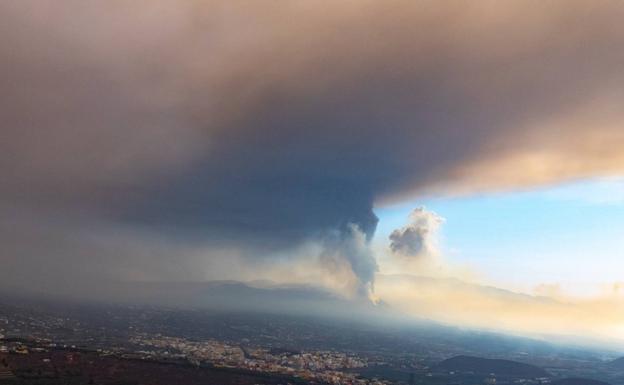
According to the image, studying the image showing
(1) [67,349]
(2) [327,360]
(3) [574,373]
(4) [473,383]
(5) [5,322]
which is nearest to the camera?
(1) [67,349]

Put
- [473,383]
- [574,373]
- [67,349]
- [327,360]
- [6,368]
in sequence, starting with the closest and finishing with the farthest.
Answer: [6,368] < [67,349] < [473,383] < [327,360] < [574,373]

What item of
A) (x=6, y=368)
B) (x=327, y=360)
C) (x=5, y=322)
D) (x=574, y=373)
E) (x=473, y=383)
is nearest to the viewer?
(x=6, y=368)

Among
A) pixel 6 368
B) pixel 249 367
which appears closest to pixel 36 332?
pixel 6 368

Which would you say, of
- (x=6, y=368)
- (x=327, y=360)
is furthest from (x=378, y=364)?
(x=6, y=368)

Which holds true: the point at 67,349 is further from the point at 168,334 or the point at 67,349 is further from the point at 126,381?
the point at 168,334

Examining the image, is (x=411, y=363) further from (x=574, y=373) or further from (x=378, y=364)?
(x=574, y=373)

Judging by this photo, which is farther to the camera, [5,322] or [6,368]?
[5,322]
